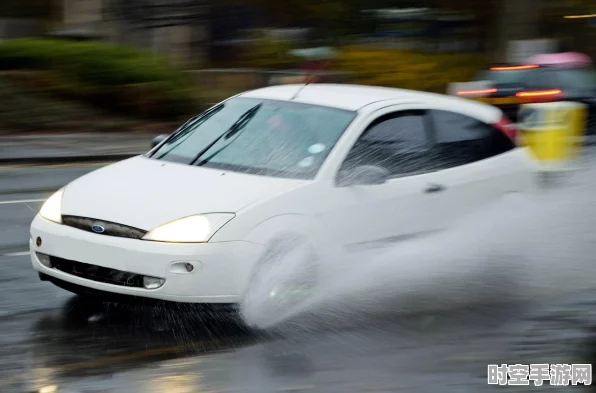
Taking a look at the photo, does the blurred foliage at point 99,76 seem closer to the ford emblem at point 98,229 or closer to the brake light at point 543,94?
the brake light at point 543,94

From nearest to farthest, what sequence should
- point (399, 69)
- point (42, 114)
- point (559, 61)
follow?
point (42, 114) → point (559, 61) → point (399, 69)

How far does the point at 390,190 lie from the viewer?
7.50 m

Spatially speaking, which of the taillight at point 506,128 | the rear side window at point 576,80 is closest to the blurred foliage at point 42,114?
the rear side window at point 576,80

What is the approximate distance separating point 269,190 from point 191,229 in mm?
593

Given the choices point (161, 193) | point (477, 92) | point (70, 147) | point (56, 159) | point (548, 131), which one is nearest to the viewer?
point (161, 193)

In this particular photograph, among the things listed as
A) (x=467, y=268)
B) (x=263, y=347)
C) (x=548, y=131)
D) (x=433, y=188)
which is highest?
(x=548, y=131)

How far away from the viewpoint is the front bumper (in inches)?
258

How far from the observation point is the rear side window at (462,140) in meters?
8.07

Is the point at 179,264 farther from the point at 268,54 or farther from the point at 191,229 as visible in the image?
the point at 268,54

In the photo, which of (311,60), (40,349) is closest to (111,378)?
(40,349)

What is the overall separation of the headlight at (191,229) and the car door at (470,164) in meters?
1.82

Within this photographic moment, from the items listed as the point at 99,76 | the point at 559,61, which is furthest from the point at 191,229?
the point at 559,61

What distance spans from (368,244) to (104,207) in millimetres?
1701

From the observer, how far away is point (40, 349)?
6.43 meters
